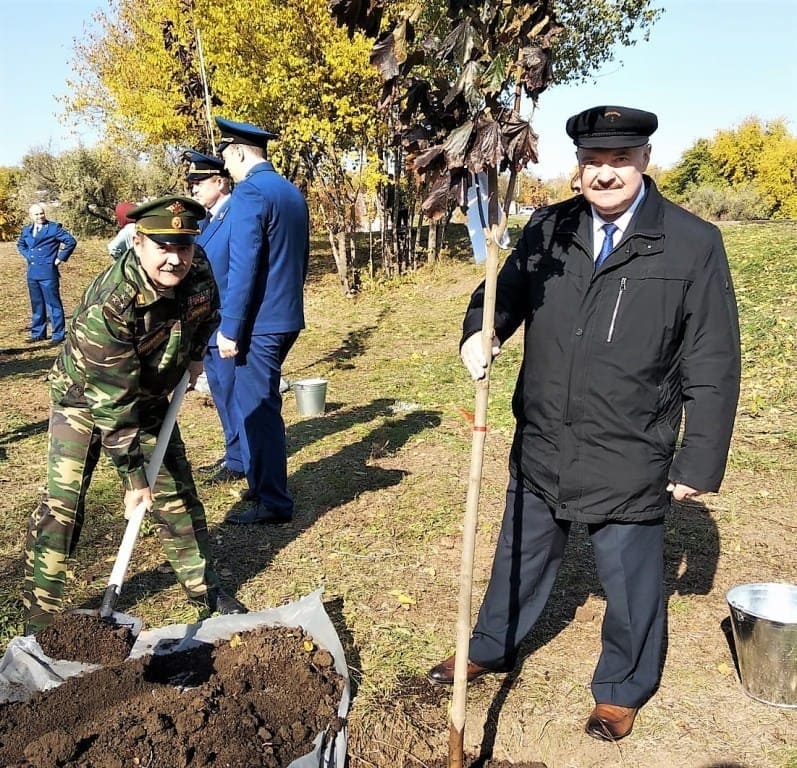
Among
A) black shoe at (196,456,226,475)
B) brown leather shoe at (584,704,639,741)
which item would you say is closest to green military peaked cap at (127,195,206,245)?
brown leather shoe at (584,704,639,741)

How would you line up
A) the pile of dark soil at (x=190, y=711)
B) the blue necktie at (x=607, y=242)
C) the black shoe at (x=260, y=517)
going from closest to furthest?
the pile of dark soil at (x=190, y=711), the blue necktie at (x=607, y=242), the black shoe at (x=260, y=517)

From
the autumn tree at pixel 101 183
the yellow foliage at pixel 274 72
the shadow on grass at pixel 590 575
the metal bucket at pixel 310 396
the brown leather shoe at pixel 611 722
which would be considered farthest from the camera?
the autumn tree at pixel 101 183

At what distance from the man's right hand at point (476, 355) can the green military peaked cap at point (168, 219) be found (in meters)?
1.16

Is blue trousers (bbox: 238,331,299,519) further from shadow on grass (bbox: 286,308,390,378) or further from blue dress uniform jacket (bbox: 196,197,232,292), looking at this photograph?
shadow on grass (bbox: 286,308,390,378)

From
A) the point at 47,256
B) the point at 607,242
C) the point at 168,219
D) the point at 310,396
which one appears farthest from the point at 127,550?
the point at 47,256

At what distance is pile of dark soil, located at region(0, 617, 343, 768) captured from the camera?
2.46m

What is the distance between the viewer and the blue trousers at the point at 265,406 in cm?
463

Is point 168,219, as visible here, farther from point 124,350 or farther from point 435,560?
point 435,560

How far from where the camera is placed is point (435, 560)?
4484mm

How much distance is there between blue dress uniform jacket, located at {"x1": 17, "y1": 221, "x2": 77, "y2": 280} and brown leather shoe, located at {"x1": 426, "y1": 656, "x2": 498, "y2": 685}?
33.2 feet

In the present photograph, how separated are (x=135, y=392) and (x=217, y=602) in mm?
1228

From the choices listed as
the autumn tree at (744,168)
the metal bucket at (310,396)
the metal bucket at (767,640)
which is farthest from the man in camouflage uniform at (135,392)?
the autumn tree at (744,168)

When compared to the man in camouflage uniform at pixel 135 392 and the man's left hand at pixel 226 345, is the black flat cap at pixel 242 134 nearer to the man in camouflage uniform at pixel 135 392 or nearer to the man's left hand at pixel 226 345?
the man's left hand at pixel 226 345

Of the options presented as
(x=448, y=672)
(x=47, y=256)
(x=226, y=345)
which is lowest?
(x=448, y=672)
